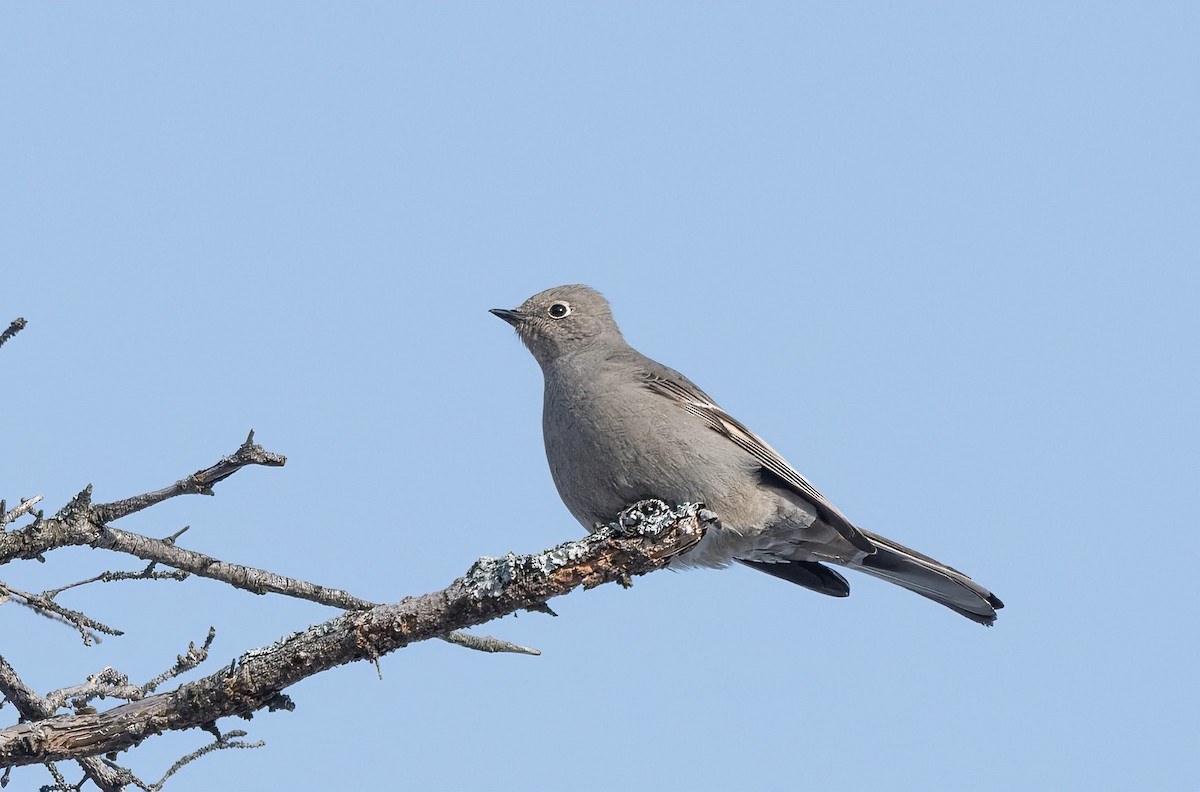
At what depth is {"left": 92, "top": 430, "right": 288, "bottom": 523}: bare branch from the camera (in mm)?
5285

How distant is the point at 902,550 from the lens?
28.6 ft

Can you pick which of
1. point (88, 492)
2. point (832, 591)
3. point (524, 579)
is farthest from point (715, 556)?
point (88, 492)

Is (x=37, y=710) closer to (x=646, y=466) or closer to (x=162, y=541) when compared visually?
(x=162, y=541)

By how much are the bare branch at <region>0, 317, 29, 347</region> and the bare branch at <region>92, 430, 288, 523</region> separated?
0.94 metres

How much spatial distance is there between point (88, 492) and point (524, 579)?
2.23 meters

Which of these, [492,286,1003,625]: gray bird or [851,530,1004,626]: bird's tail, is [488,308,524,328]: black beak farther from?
[851,530,1004,626]: bird's tail

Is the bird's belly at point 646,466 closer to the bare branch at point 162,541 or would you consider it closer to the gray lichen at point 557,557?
the gray lichen at point 557,557

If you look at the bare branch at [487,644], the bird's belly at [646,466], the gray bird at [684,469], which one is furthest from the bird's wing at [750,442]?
the bare branch at [487,644]

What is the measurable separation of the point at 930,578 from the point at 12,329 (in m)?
6.72

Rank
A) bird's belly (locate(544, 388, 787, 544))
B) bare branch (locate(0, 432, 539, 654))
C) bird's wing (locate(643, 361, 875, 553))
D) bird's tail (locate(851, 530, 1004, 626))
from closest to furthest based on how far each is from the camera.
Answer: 1. bare branch (locate(0, 432, 539, 654))
2. bird's belly (locate(544, 388, 787, 544))
3. bird's wing (locate(643, 361, 875, 553))
4. bird's tail (locate(851, 530, 1004, 626))

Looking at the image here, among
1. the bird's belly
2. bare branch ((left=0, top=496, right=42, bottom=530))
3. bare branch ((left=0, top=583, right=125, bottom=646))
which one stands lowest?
bare branch ((left=0, top=583, right=125, bottom=646))

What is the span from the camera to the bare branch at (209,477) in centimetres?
529

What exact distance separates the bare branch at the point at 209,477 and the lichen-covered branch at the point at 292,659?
0.85 m

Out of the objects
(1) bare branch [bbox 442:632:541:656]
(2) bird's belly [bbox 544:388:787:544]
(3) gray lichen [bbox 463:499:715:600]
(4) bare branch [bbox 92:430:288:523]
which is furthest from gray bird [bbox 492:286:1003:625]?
(4) bare branch [bbox 92:430:288:523]
